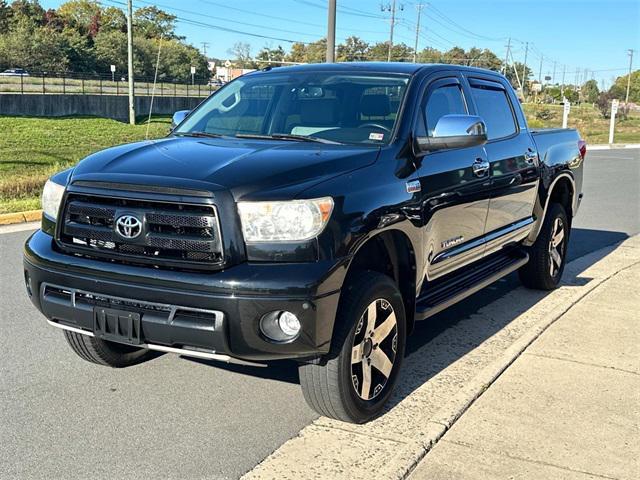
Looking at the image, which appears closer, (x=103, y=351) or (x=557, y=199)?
(x=103, y=351)

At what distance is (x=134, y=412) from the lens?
13.3 ft

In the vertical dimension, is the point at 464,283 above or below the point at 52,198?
below

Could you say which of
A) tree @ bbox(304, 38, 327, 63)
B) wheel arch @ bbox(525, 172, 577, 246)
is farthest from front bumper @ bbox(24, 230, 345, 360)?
tree @ bbox(304, 38, 327, 63)

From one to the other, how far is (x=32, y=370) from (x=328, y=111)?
250cm

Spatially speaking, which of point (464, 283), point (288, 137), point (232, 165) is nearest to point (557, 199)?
point (464, 283)

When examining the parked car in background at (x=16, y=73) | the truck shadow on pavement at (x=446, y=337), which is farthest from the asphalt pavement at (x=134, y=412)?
the parked car in background at (x=16, y=73)

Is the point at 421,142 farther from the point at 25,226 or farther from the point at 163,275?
the point at 25,226

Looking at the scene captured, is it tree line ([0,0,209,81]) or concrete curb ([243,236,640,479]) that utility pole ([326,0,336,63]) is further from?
Result: tree line ([0,0,209,81])

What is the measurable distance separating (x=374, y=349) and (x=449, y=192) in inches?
50.6

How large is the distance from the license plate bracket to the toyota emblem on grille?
38 cm

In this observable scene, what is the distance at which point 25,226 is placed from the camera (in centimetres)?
943

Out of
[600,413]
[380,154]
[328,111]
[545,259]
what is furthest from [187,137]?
[545,259]

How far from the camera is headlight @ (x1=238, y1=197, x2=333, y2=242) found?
3492 mm

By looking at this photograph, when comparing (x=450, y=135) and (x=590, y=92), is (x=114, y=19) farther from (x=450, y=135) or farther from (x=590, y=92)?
(x=450, y=135)
